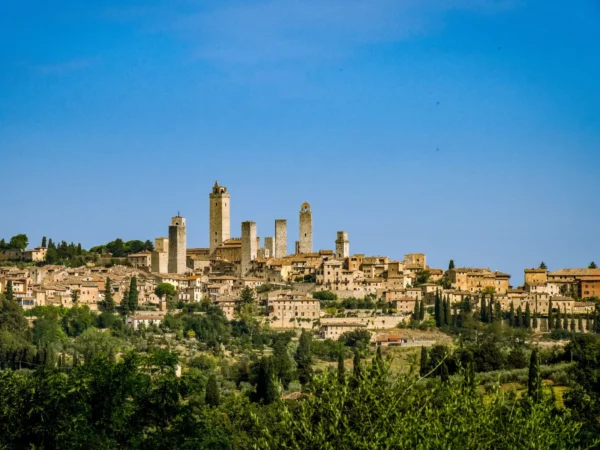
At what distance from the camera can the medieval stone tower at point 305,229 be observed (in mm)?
73887

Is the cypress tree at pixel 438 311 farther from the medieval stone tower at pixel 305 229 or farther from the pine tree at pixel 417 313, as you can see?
the medieval stone tower at pixel 305 229

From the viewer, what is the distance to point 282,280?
220ft

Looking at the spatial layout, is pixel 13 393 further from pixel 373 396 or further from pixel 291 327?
pixel 291 327

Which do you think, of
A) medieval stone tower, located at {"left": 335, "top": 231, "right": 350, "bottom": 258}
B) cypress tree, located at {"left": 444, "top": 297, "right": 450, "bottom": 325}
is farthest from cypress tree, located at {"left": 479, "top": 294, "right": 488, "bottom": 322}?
medieval stone tower, located at {"left": 335, "top": 231, "right": 350, "bottom": 258}

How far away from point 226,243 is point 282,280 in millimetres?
6420

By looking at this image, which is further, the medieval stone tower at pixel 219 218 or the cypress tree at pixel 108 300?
the medieval stone tower at pixel 219 218

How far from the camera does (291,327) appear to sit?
59875mm

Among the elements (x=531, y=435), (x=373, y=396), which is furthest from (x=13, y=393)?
(x=531, y=435)

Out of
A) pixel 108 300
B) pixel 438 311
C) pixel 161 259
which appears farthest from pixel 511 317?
pixel 161 259

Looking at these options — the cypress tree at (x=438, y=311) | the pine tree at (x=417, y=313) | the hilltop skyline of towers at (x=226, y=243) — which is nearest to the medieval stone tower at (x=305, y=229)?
the hilltop skyline of towers at (x=226, y=243)

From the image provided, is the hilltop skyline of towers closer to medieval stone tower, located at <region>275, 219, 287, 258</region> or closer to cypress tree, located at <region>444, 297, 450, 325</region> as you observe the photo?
medieval stone tower, located at <region>275, 219, 287, 258</region>

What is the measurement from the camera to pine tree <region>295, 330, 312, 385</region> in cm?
4503

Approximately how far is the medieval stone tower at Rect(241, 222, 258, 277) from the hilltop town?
55 mm

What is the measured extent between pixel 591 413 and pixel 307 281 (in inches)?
1582
